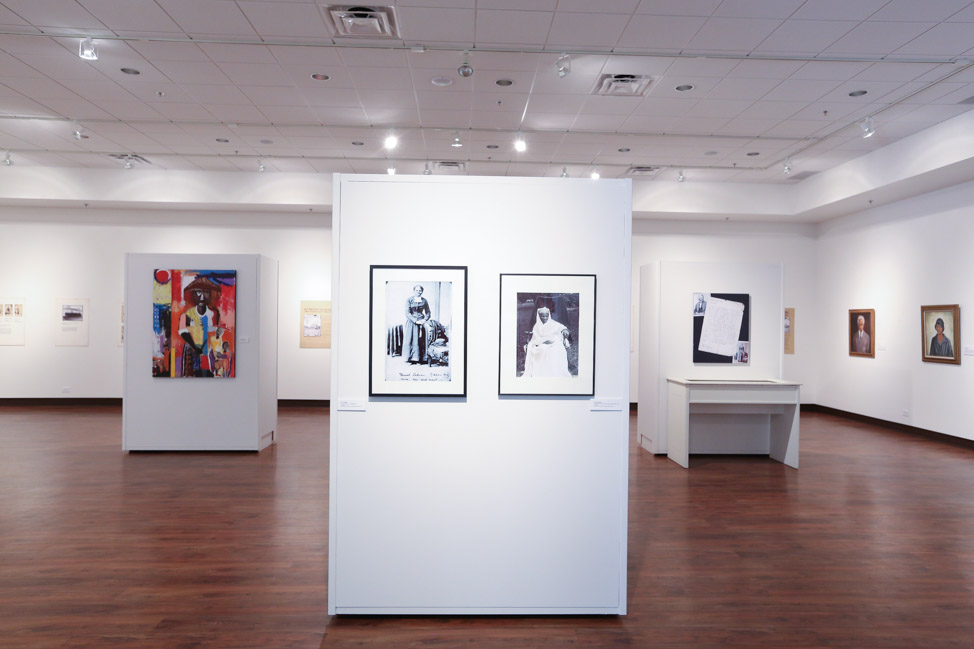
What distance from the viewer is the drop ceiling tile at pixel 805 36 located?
6.43m

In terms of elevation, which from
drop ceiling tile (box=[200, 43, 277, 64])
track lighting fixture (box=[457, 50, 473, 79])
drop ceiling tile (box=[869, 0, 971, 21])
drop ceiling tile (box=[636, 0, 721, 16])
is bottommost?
track lighting fixture (box=[457, 50, 473, 79])

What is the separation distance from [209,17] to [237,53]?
865mm

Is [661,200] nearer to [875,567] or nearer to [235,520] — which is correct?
[875,567]

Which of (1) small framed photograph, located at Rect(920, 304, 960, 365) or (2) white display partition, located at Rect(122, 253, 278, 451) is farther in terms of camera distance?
(1) small framed photograph, located at Rect(920, 304, 960, 365)

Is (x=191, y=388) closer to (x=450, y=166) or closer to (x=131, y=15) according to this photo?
(x=131, y=15)

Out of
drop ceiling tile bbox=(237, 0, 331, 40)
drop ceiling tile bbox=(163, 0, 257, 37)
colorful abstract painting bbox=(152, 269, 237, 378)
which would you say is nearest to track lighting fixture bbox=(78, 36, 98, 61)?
drop ceiling tile bbox=(163, 0, 257, 37)

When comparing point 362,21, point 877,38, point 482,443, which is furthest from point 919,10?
point 482,443

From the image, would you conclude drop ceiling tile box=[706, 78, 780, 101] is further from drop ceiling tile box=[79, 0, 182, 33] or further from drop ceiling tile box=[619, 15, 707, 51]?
drop ceiling tile box=[79, 0, 182, 33]

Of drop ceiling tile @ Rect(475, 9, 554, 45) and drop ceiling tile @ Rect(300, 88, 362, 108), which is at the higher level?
drop ceiling tile @ Rect(300, 88, 362, 108)

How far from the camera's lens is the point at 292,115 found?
31.3 ft

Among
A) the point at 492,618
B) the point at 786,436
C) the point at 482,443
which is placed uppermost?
the point at 482,443

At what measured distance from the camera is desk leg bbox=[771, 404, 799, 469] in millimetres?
8766

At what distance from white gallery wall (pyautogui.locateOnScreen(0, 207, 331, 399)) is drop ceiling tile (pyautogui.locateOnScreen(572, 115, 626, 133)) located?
684 centimetres

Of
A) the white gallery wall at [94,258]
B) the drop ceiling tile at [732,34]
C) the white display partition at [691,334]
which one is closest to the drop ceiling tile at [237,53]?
the drop ceiling tile at [732,34]
